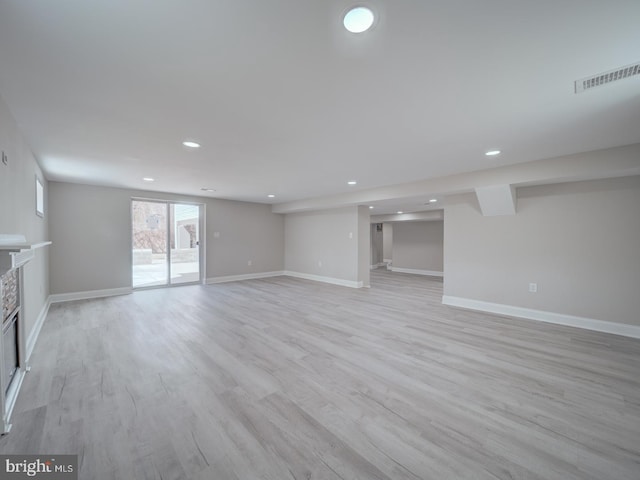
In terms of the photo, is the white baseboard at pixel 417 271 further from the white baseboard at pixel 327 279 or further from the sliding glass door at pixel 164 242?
the sliding glass door at pixel 164 242

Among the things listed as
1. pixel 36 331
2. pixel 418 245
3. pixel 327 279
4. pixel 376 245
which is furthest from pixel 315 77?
pixel 376 245

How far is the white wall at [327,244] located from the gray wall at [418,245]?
3382mm

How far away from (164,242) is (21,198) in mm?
3823

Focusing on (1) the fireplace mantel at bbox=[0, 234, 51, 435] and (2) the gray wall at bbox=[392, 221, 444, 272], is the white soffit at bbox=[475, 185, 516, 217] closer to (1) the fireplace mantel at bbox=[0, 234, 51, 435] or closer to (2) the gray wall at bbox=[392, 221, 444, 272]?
(2) the gray wall at bbox=[392, 221, 444, 272]

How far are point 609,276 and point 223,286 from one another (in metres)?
7.27

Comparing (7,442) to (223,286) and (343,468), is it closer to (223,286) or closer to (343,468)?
(343,468)

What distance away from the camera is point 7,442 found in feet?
5.23

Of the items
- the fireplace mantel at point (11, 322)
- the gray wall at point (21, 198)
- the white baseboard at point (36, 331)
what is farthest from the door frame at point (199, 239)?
the fireplace mantel at point (11, 322)

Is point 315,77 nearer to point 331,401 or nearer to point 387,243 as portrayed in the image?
point 331,401

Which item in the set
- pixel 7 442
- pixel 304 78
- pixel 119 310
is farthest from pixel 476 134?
pixel 119 310

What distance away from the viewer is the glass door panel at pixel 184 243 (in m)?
6.62

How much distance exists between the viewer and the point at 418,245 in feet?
30.6

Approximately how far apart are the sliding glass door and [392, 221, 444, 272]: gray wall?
22.8 ft

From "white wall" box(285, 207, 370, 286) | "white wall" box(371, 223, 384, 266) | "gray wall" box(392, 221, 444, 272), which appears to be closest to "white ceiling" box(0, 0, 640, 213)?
"white wall" box(285, 207, 370, 286)
